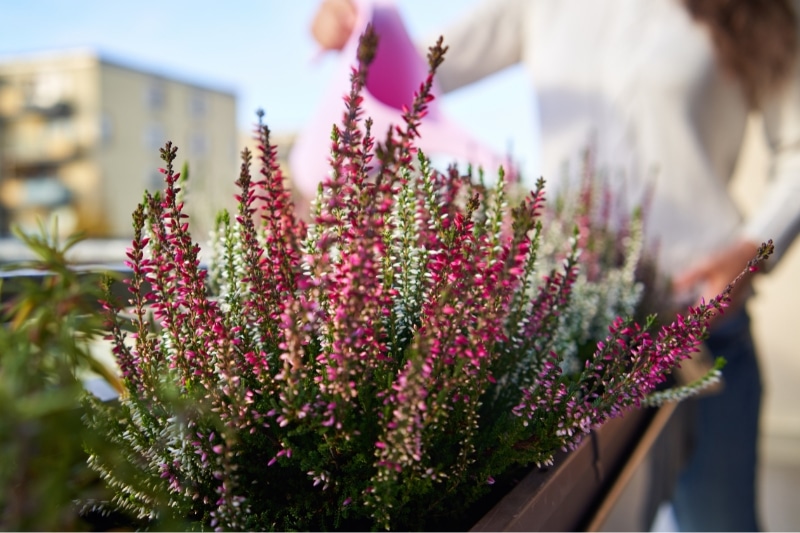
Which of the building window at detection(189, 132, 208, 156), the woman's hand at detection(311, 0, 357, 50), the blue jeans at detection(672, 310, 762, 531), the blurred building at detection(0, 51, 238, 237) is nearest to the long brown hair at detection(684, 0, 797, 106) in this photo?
the blue jeans at detection(672, 310, 762, 531)

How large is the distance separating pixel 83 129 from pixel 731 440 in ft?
113

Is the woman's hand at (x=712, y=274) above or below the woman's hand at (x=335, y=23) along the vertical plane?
below

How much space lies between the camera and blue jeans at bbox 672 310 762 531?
1.64 metres

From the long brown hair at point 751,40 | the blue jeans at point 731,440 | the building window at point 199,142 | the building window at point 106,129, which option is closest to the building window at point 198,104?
the building window at point 199,142

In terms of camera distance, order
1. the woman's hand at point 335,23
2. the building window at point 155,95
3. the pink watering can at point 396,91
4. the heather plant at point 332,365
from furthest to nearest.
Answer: the building window at point 155,95 < the woman's hand at point 335,23 < the pink watering can at point 396,91 < the heather plant at point 332,365

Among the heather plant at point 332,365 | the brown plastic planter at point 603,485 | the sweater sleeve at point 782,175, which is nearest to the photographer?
the heather plant at point 332,365

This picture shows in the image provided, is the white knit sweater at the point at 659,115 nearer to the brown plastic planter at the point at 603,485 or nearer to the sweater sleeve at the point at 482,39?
the sweater sleeve at the point at 482,39

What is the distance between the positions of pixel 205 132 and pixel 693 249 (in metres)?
34.6

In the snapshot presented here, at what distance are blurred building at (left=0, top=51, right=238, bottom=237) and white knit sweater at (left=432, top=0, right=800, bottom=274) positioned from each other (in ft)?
101

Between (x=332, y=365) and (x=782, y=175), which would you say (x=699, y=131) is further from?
(x=332, y=365)

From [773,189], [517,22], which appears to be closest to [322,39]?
[517,22]

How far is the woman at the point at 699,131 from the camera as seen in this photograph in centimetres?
167

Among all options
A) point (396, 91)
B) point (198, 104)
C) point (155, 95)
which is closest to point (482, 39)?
point (396, 91)

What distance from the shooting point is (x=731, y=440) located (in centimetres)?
167
